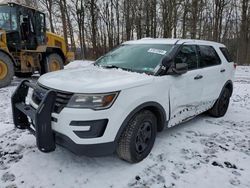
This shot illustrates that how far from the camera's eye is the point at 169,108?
12.9 ft

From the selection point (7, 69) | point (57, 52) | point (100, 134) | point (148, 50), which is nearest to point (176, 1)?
point (57, 52)

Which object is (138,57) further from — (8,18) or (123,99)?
(8,18)

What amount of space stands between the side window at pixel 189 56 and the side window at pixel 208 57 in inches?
9.1

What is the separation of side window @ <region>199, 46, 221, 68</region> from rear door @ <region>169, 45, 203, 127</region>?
21 cm

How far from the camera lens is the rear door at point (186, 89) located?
158 inches

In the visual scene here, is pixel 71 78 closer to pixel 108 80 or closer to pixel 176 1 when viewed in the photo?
pixel 108 80

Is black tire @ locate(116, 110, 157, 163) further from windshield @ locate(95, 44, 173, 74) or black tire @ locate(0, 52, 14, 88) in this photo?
black tire @ locate(0, 52, 14, 88)

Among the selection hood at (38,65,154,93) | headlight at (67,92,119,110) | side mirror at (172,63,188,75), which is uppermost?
side mirror at (172,63,188,75)

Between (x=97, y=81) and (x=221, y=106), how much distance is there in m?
3.58

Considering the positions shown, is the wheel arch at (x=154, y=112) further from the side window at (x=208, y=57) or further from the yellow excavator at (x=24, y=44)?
the yellow excavator at (x=24, y=44)

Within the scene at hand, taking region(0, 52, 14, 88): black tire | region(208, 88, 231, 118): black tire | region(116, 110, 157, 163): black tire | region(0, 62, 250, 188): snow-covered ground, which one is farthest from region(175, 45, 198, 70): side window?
region(0, 52, 14, 88): black tire

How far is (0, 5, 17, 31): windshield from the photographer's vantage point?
932 cm

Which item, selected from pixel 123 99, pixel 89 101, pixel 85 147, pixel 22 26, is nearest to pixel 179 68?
pixel 123 99

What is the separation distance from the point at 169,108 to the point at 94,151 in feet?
4.80
